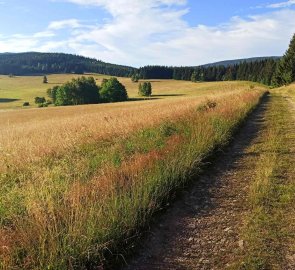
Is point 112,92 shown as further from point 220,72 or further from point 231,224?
point 231,224

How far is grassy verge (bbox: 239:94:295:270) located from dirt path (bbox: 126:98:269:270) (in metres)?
0.17

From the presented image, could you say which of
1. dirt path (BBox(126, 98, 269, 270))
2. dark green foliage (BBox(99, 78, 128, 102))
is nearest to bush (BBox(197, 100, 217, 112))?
dirt path (BBox(126, 98, 269, 270))

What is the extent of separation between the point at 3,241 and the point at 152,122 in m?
10.2

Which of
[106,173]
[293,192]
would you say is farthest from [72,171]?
[293,192]

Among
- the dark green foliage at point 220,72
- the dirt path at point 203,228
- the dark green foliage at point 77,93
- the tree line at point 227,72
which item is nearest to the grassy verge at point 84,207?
the dirt path at point 203,228

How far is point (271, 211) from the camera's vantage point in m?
5.65

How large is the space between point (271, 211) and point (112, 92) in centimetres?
8527

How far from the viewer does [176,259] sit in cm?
441

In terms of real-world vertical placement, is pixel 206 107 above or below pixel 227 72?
above

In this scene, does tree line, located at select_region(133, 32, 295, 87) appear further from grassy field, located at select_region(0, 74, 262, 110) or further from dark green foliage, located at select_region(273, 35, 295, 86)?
grassy field, located at select_region(0, 74, 262, 110)

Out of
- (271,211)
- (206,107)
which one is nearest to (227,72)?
(206,107)

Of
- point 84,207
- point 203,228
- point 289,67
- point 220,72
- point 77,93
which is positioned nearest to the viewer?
point 84,207

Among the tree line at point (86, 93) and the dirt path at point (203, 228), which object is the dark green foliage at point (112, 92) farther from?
the dirt path at point (203, 228)

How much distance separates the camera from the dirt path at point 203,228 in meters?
4.38
